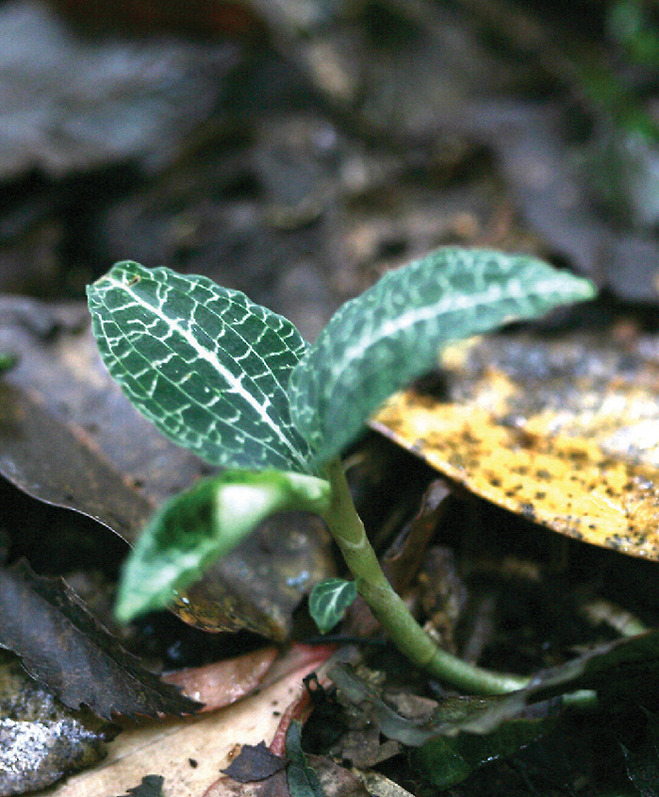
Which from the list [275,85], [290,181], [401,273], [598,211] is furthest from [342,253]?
Answer: [401,273]

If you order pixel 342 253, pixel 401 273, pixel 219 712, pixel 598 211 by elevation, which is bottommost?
pixel 219 712

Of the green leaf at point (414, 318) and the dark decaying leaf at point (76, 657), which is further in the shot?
the dark decaying leaf at point (76, 657)

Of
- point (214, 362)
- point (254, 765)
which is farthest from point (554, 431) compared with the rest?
point (254, 765)

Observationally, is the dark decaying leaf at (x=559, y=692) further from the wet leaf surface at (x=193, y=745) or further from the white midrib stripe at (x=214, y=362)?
the white midrib stripe at (x=214, y=362)

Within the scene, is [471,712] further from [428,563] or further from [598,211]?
[598,211]

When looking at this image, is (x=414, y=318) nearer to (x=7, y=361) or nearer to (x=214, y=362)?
(x=214, y=362)

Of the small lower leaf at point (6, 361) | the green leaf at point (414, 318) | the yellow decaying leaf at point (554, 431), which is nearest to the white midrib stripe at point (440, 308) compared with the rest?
the green leaf at point (414, 318)
